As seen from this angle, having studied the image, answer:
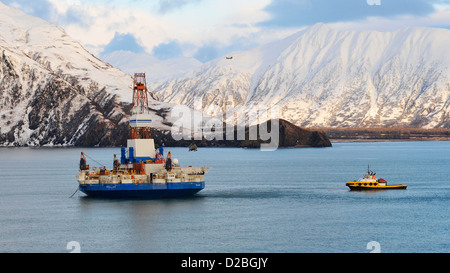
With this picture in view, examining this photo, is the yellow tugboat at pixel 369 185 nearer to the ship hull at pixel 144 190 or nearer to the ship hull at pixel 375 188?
the ship hull at pixel 375 188

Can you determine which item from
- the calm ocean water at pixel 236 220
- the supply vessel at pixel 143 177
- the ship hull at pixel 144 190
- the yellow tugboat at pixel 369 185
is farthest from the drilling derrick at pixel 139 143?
the yellow tugboat at pixel 369 185

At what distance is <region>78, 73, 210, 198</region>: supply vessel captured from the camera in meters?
104

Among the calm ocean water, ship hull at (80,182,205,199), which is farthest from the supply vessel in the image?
the calm ocean water

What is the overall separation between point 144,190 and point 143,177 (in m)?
1.76

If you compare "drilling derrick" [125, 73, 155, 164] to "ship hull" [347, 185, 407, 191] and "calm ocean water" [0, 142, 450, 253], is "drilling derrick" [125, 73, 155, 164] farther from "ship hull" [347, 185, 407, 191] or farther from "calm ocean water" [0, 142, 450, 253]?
A: "ship hull" [347, 185, 407, 191]

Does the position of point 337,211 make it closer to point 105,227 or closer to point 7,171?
point 105,227

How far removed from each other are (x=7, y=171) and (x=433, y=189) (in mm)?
96132

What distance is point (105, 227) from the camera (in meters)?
81.5

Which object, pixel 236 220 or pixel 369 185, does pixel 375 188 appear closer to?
pixel 369 185

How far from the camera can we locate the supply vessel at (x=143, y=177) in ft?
341

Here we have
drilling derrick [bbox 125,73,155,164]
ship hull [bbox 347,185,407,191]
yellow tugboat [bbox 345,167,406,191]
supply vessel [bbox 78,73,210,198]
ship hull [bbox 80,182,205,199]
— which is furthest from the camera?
yellow tugboat [bbox 345,167,406,191]

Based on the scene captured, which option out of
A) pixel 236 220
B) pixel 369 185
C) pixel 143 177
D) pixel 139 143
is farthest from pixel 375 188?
pixel 236 220

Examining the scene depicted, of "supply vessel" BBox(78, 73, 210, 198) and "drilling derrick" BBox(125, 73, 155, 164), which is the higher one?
"drilling derrick" BBox(125, 73, 155, 164)
